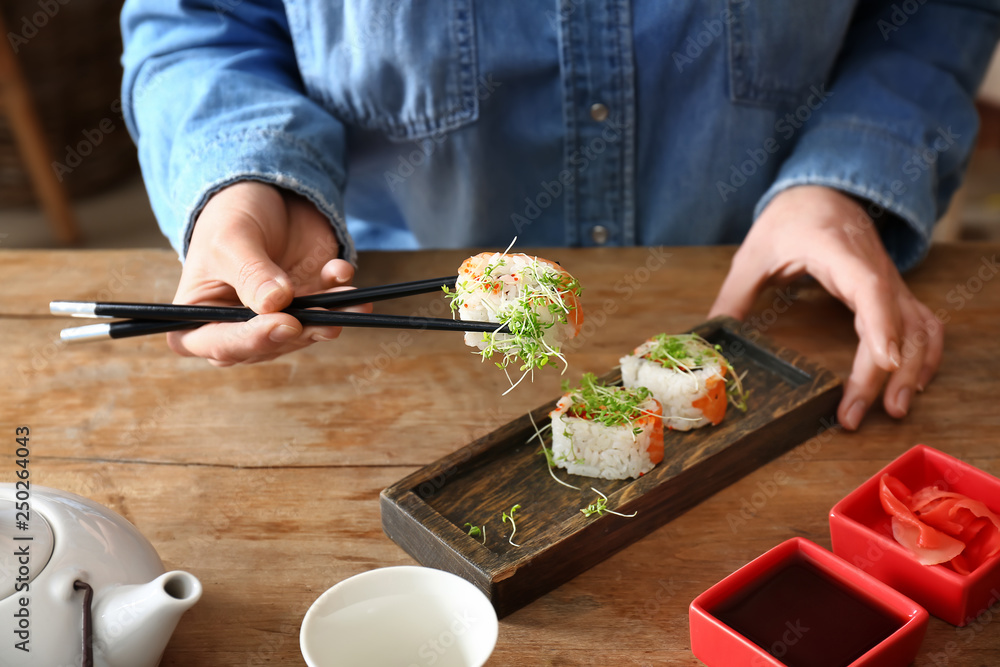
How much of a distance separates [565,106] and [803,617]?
1168 millimetres

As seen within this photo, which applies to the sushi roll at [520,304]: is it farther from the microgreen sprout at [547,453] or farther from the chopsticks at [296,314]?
the microgreen sprout at [547,453]

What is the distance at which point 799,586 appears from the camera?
1.12 m

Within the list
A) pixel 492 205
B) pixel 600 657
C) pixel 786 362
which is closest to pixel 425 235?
pixel 492 205

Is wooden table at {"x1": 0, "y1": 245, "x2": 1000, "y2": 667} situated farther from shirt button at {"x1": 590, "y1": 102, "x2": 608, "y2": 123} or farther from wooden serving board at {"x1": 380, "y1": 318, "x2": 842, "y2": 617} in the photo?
shirt button at {"x1": 590, "y1": 102, "x2": 608, "y2": 123}

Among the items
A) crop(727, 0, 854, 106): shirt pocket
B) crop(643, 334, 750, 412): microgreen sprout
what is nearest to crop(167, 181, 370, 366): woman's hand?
crop(643, 334, 750, 412): microgreen sprout

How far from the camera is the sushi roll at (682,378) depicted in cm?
139

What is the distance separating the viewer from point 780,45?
1807 millimetres

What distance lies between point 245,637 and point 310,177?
84cm

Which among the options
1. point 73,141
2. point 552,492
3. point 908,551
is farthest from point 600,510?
point 73,141

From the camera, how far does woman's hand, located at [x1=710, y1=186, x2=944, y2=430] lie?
4.85 ft

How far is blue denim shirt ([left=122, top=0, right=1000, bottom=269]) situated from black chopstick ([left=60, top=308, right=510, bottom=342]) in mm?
253

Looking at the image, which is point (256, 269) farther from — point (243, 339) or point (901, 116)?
point (901, 116)

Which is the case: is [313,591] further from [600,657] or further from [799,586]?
[799,586]

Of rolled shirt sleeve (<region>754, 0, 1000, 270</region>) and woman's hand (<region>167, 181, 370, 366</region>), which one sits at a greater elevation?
rolled shirt sleeve (<region>754, 0, 1000, 270</region>)
